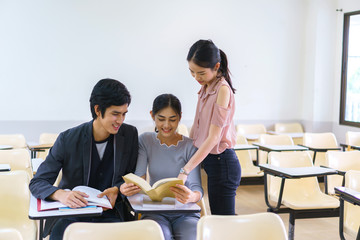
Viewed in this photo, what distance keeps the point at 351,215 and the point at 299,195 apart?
2.89ft

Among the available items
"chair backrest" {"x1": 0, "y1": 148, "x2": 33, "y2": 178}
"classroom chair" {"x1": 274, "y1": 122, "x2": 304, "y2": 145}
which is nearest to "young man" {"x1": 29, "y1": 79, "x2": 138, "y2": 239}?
"chair backrest" {"x1": 0, "y1": 148, "x2": 33, "y2": 178}

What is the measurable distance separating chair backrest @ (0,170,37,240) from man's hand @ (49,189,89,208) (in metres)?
0.65

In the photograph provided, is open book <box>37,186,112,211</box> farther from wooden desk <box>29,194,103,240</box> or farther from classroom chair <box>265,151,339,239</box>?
classroom chair <box>265,151,339,239</box>

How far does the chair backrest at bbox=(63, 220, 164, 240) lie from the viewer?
1.85 metres

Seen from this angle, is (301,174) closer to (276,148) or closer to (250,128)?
(276,148)

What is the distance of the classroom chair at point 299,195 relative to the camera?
3714 mm

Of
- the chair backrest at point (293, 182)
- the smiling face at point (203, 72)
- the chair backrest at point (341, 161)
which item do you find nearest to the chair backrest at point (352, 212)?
the chair backrest at point (293, 182)

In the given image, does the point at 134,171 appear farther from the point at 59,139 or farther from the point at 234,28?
the point at 234,28

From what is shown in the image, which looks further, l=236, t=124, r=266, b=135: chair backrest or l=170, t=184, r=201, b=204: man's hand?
l=236, t=124, r=266, b=135: chair backrest

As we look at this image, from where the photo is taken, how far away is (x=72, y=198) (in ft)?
7.13

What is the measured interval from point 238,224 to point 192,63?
3.13 ft

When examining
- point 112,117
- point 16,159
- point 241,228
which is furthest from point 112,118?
point 16,159

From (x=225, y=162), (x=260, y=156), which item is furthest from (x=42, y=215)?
(x=260, y=156)

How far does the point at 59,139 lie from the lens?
2.47m
